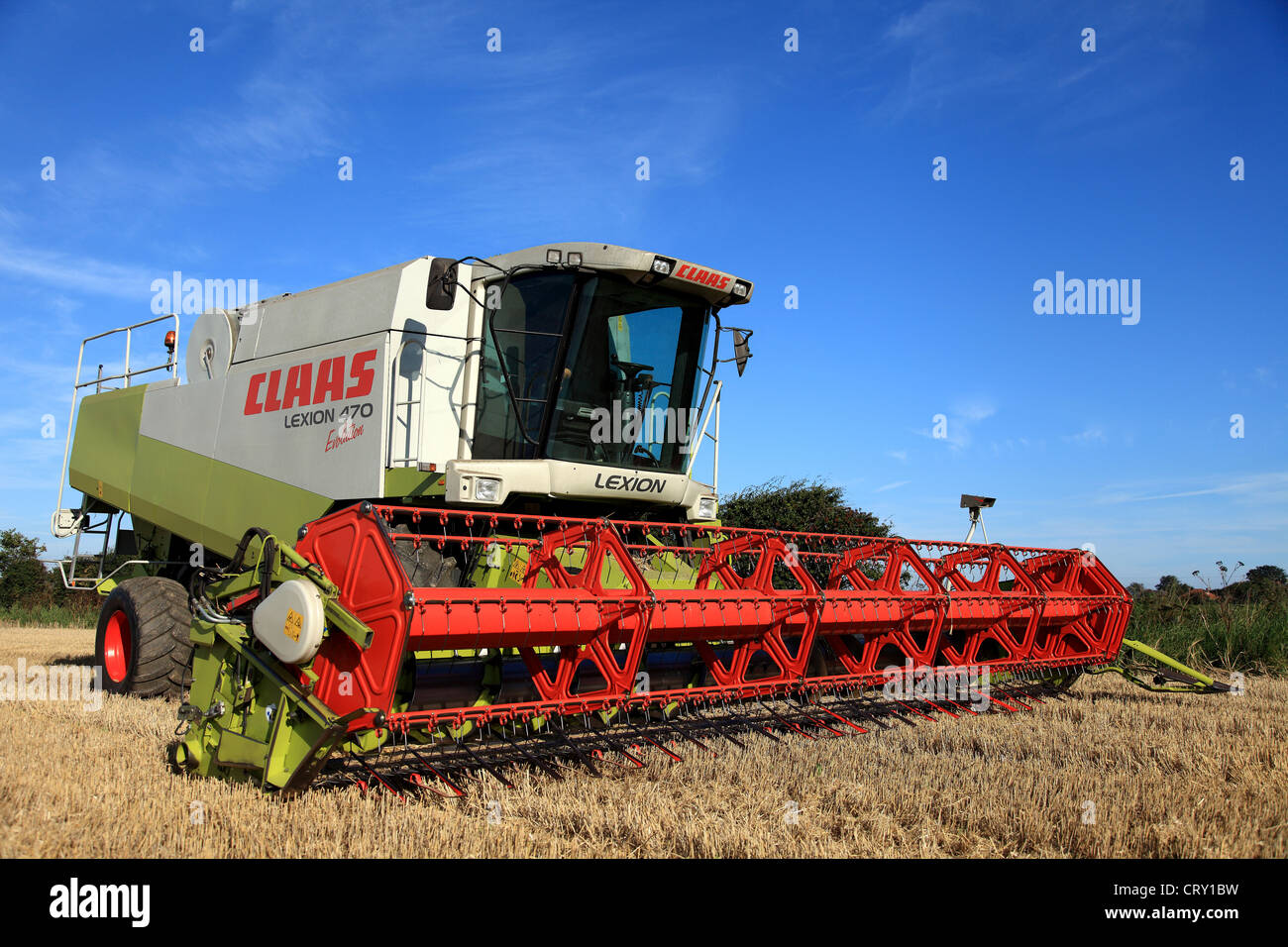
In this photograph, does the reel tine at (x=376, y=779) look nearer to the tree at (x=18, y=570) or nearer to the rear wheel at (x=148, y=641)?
the rear wheel at (x=148, y=641)

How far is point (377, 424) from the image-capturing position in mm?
5566

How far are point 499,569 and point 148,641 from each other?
3.01 metres

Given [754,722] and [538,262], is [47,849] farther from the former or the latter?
[538,262]

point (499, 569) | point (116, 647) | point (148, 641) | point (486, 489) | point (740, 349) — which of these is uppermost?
point (740, 349)

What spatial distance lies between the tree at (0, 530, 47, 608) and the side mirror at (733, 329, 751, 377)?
1708 centimetres

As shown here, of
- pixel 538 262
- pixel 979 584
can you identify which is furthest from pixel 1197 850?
pixel 538 262

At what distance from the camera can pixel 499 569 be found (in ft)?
15.3

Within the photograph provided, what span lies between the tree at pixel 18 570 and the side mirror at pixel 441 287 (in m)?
16.2

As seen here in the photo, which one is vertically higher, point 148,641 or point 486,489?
point 486,489

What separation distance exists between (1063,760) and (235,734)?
3695 mm

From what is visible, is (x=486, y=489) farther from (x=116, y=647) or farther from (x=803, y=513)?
(x=803, y=513)

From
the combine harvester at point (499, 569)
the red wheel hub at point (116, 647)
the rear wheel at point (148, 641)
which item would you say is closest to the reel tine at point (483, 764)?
the combine harvester at point (499, 569)

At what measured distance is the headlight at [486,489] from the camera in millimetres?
5117

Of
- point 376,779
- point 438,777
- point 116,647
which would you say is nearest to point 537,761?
point 438,777
